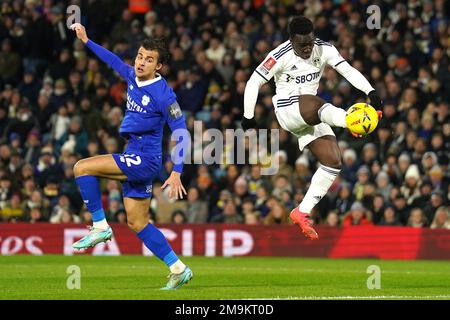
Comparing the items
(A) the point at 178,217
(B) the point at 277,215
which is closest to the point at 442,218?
(B) the point at 277,215

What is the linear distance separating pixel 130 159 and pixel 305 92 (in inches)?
91.8

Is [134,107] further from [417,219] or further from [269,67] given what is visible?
[417,219]

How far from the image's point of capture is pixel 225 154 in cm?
2212

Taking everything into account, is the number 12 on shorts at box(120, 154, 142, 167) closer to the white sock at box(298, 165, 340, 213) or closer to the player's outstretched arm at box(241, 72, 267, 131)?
the player's outstretched arm at box(241, 72, 267, 131)

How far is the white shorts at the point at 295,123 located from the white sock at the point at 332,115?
1.07 feet

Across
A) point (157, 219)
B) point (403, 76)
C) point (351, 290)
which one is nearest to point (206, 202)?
point (157, 219)

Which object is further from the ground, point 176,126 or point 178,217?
point 176,126

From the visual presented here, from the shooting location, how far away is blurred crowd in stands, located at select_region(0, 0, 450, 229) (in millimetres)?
21375

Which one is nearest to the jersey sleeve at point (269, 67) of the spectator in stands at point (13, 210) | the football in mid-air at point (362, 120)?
the football in mid-air at point (362, 120)

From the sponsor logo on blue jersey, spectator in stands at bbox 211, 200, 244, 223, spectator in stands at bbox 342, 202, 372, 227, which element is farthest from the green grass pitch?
the sponsor logo on blue jersey

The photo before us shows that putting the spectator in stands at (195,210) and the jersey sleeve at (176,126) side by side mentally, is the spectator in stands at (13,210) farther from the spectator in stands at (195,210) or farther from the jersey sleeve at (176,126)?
the jersey sleeve at (176,126)

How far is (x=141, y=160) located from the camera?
12648 mm

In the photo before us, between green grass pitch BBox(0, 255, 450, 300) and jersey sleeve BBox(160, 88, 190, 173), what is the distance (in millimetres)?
1430

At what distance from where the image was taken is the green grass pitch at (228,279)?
12.4 m
